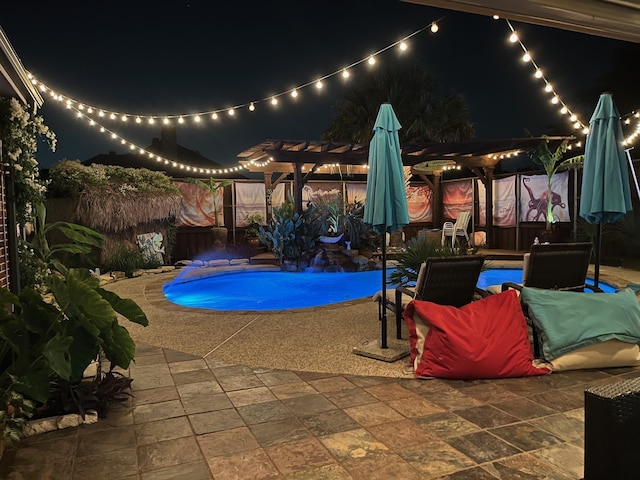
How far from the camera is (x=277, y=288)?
29.7ft

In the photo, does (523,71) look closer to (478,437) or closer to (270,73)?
(270,73)

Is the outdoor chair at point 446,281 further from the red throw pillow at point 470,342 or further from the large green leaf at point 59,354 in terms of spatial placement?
the large green leaf at point 59,354

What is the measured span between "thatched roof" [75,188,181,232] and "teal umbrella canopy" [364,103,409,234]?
6771 millimetres

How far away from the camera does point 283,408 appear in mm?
2893

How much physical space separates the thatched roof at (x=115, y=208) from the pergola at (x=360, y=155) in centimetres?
246

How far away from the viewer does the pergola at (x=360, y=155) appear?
10086 millimetres

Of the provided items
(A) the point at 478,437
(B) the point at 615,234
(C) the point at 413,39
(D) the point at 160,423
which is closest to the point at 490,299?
(A) the point at 478,437

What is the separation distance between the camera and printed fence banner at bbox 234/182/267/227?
12.8 meters

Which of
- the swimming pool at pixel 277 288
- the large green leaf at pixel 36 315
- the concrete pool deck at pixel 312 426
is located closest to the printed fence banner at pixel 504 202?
the swimming pool at pixel 277 288

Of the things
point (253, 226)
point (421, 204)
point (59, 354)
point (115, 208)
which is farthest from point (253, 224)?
point (59, 354)

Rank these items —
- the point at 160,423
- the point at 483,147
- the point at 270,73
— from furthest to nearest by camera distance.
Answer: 1. the point at 270,73
2. the point at 483,147
3. the point at 160,423

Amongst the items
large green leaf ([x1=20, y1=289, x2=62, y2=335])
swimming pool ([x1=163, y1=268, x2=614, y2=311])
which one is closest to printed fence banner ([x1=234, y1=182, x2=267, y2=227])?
swimming pool ([x1=163, y1=268, x2=614, y2=311])

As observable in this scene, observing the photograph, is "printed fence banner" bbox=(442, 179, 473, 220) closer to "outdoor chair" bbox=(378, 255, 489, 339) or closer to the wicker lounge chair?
the wicker lounge chair

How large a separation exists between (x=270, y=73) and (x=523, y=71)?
11475 millimetres
